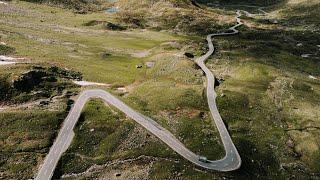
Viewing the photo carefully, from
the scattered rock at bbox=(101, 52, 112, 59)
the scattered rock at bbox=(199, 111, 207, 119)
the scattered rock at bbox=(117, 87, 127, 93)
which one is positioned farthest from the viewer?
the scattered rock at bbox=(101, 52, 112, 59)

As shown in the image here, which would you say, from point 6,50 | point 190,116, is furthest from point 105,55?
point 190,116

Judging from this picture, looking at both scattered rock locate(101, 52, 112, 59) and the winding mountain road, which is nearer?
the winding mountain road

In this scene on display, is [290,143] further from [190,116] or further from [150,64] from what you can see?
[150,64]

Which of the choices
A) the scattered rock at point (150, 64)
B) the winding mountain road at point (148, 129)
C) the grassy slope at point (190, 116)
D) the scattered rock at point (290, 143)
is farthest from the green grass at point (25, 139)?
the scattered rock at point (290, 143)

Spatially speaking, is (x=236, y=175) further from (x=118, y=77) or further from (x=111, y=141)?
(x=118, y=77)

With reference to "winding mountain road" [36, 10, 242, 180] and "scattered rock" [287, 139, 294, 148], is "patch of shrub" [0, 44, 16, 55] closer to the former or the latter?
"winding mountain road" [36, 10, 242, 180]

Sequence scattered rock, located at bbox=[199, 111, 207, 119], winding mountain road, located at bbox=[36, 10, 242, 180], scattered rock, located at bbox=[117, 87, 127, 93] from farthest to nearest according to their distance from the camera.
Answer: scattered rock, located at bbox=[117, 87, 127, 93] → scattered rock, located at bbox=[199, 111, 207, 119] → winding mountain road, located at bbox=[36, 10, 242, 180]

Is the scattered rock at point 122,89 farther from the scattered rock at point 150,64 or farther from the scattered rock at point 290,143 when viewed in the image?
the scattered rock at point 290,143

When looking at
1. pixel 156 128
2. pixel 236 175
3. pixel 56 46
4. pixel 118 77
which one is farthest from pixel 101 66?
pixel 236 175

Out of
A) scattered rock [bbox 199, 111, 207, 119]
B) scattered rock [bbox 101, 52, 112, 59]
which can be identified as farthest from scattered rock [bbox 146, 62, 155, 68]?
scattered rock [bbox 199, 111, 207, 119]

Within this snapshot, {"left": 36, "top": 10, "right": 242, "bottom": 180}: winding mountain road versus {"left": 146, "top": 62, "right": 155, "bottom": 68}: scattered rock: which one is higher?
{"left": 146, "top": 62, "right": 155, "bottom": 68}: scattered rock
